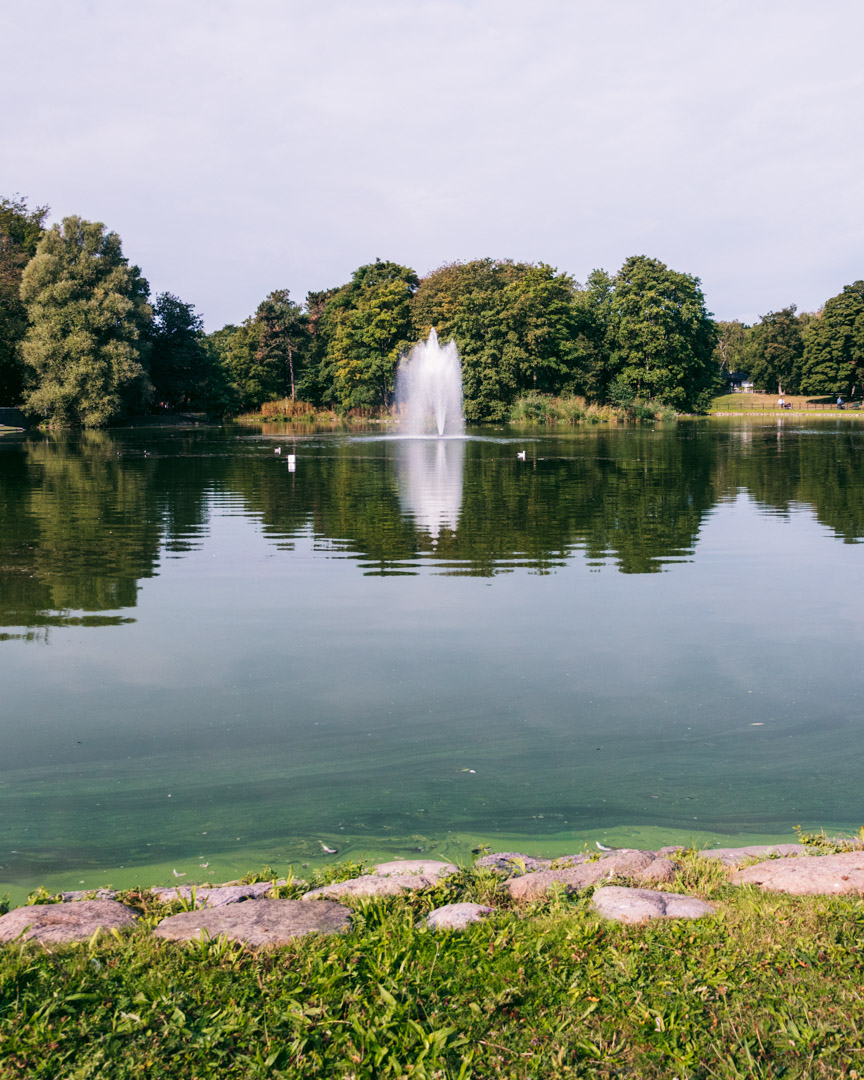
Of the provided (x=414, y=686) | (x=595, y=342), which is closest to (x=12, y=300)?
(x=595, y=342)

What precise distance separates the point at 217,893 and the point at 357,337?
87267 millimetres

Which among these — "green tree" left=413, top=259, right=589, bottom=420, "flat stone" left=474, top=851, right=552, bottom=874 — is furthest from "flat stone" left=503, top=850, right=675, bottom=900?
"green tree" left=413, top=259, right=589, bottom=420

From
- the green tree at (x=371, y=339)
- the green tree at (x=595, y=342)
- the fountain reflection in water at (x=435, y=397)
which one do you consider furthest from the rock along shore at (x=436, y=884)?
the green tree at (x=371, y=339)

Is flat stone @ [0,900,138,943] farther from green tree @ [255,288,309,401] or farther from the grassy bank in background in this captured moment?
green tree @ [255,288,309,401]

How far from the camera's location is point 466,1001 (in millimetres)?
3381

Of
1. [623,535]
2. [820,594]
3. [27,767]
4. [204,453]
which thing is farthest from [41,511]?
[204,453]

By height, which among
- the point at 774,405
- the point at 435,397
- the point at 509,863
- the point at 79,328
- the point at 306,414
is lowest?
the point at 509,863

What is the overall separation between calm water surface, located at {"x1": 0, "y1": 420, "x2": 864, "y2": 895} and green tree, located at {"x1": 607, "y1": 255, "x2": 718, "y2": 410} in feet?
216

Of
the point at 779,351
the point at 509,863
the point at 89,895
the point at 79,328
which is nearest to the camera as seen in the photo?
the point at 89,895

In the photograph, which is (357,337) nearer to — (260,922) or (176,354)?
(176,354)

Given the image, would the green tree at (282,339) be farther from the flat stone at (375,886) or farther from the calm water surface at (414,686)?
the flat stone at (375,886)

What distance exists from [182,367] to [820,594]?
79.4 meters

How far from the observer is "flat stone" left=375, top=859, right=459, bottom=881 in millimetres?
4688

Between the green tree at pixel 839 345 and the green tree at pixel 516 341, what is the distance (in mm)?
40931
